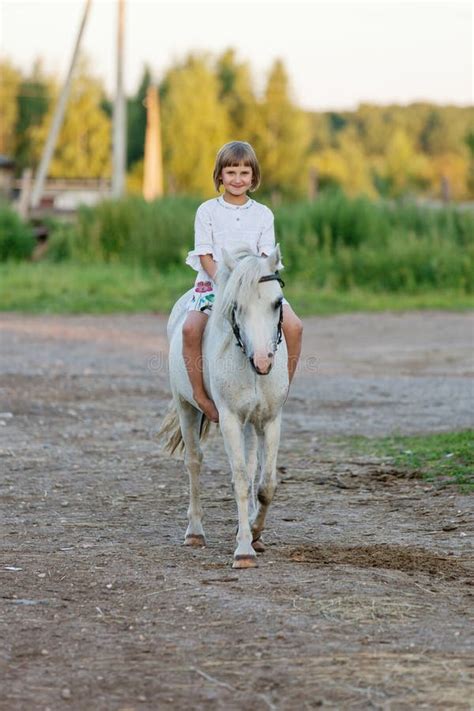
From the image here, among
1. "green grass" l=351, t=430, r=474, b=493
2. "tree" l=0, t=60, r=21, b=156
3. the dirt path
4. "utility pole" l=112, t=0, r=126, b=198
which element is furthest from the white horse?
"tree" l=0, t=60, r=21, b=156

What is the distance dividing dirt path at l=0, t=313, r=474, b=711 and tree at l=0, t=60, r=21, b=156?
69.8 metres

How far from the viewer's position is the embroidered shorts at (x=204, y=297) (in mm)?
6832

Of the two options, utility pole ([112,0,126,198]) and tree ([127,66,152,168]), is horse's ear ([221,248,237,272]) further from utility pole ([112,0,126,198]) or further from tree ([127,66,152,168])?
tree ([127,66,152,168])

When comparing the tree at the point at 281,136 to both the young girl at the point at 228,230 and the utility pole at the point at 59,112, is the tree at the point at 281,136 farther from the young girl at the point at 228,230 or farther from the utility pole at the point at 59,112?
the young girl at the point at 228,230

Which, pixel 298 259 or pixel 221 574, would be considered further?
pixel 298 259

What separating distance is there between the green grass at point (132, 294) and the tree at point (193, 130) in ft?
122

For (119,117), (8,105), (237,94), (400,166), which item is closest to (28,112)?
(8,105)

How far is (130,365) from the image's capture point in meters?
15.4

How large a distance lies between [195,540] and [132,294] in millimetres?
16490

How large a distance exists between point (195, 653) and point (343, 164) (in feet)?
267

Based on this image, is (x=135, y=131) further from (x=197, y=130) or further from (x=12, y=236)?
(x=12, y=236)

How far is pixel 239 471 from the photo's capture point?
251 inches

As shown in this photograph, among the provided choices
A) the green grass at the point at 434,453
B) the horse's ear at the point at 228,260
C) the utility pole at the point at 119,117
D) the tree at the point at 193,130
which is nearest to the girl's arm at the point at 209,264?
the horse's ear at the point at 228,260

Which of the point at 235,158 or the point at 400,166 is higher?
the point at 400,166
